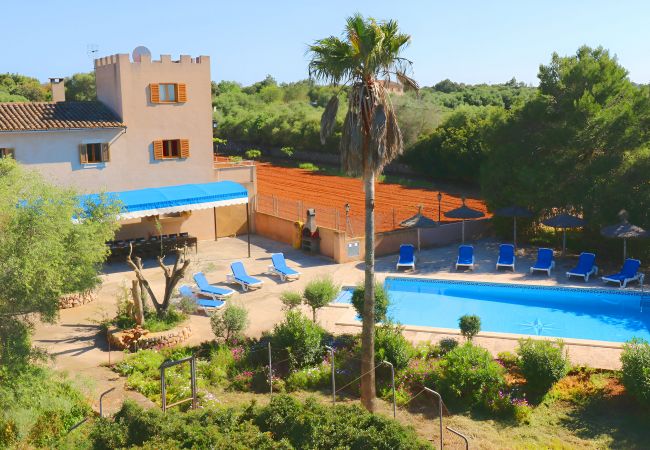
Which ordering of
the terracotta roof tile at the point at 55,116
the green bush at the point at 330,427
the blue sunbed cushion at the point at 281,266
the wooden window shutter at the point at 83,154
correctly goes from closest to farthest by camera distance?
the green bush at the point at 330,427 → the blue sunbed cushion at the point at 281,266 → the terracotta roof tile at the point at 55,116 → the wooden window shutter at the point at 83,154

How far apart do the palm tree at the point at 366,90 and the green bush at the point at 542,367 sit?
4.50 metres

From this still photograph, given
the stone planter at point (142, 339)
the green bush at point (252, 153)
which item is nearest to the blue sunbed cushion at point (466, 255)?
the stone planter at point (142, 339)

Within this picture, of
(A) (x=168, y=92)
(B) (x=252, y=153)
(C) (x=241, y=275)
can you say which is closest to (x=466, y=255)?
(C) (x=241, y=275)

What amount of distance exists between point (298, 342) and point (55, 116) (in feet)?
57.2

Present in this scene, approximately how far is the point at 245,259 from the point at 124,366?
12.5 m

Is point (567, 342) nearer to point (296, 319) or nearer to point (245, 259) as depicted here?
point (296, 319)

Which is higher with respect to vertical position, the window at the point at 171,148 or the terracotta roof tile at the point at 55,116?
the terracotta roof tile at the point at 55,116

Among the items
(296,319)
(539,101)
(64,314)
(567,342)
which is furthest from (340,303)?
(539,101)

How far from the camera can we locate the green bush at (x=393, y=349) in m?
18.5

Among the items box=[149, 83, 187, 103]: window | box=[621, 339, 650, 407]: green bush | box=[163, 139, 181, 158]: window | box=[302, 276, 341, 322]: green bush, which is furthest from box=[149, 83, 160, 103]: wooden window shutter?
box=[621, 339, 650, 407]: green bush

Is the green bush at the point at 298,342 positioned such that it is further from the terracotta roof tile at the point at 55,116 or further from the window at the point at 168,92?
the window at the point at 168,92

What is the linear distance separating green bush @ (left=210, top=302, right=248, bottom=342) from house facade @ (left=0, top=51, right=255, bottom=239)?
10.8 meters

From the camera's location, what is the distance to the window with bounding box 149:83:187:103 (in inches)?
1258

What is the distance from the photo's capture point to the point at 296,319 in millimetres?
19359
